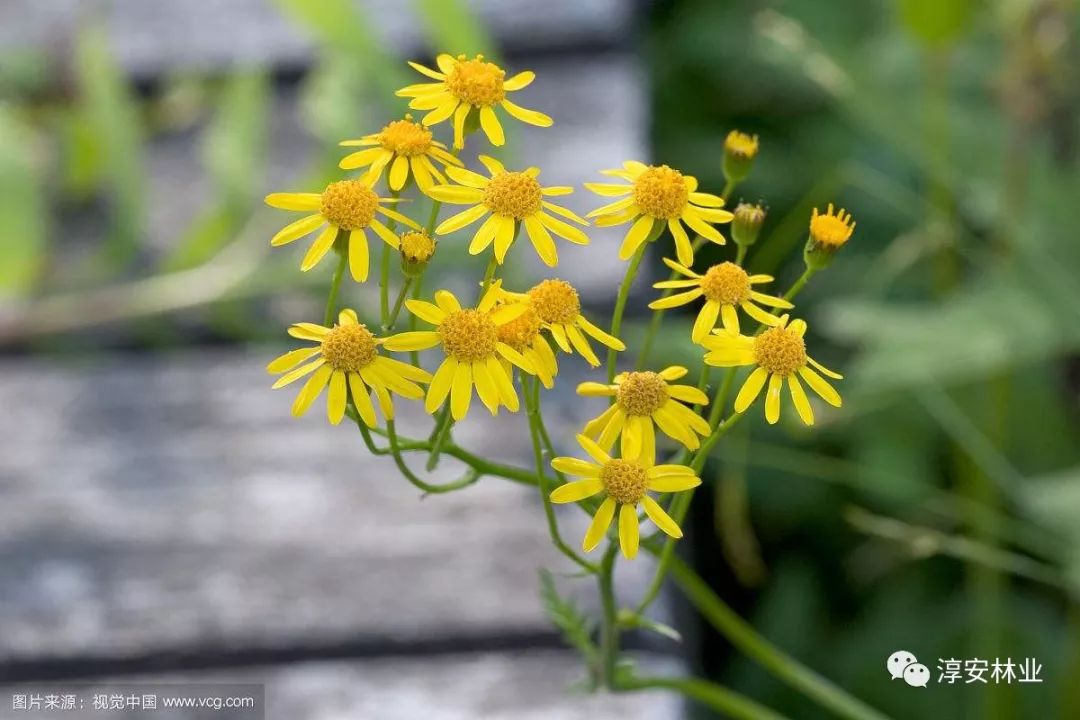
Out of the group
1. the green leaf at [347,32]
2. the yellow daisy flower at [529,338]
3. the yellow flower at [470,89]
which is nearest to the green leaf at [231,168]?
the green leaf at [347,32]

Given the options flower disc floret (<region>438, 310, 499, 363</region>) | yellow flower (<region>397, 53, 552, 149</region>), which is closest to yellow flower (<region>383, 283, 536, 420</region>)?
flower disc floret (<region>438, 310, 499, 363</region>)

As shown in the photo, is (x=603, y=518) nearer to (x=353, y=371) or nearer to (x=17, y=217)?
(x=353, y=371)

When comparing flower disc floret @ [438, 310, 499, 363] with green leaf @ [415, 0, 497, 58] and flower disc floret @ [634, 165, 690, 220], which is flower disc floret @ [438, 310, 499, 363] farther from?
green leaf @ [415, 0, 497, 58]

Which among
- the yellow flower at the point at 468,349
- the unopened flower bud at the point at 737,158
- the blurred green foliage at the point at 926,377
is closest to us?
the yellow flower at the point at 468,349

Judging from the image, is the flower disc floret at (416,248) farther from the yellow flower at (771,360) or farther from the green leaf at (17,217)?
the green leaf at (17,217)

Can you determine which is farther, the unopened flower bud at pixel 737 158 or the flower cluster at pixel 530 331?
the unopened flower bud at pixel 737 158

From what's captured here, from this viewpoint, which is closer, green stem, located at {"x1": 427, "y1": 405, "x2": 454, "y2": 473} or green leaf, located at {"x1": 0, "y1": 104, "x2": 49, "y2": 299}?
green stem, located at {"x1": 427, "y1": 405, "x2": 454, "y2": 473}
